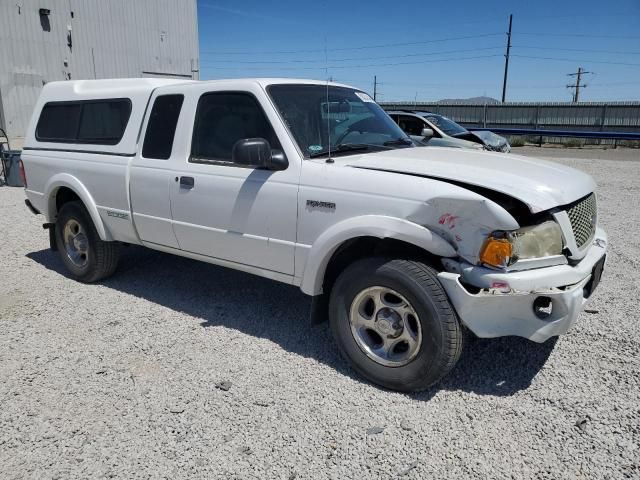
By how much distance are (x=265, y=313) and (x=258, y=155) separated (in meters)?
1.66

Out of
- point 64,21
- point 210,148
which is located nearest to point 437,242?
point 210,148

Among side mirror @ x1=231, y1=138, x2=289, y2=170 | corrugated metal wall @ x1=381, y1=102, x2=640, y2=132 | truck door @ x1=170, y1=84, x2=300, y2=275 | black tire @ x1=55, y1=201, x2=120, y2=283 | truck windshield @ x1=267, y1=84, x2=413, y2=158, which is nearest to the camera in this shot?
side mirror @ x1=231, y1=138, x2=289, y2=170

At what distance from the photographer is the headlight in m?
2.88

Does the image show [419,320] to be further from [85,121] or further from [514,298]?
[85,121]

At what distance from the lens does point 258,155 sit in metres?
3.53

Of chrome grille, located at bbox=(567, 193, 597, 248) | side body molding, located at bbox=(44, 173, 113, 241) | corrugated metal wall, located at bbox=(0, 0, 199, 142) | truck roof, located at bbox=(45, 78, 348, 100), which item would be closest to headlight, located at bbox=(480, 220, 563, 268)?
chrome grille, located at bbox=(567, 193, 597, 248)

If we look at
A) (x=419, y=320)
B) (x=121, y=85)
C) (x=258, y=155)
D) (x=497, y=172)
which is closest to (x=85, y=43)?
(x=121, y=85)

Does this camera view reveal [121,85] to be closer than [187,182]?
No

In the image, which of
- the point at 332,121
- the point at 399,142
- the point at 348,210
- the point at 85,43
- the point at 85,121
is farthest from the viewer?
the point at 85,43

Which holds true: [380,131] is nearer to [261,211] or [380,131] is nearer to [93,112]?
[261,211]

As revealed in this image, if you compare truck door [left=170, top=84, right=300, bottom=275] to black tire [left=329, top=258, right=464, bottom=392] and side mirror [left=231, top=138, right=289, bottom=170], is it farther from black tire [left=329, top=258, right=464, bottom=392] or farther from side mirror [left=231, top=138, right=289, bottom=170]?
black tire [left=329, top=258, right=464, bottom=392]

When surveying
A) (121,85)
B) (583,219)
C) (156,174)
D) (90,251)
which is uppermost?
(121,85)

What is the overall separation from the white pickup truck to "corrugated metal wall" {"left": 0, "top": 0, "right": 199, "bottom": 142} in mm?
17173

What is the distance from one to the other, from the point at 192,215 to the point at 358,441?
230 centimetres
